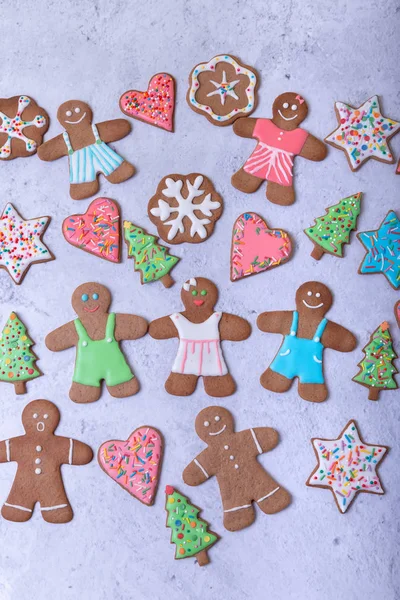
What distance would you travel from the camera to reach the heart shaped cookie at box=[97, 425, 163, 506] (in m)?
1.48

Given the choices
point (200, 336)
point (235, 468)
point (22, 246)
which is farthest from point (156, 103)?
point (235, 468)

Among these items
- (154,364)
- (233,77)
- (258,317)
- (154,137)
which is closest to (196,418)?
(154,364)

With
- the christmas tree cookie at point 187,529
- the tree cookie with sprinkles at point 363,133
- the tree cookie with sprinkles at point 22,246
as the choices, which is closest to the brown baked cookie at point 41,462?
the christmas tree cookie at point 187,529

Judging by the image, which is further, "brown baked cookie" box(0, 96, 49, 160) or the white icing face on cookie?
"brown baked cookie" box(0, 96, 49, 160)

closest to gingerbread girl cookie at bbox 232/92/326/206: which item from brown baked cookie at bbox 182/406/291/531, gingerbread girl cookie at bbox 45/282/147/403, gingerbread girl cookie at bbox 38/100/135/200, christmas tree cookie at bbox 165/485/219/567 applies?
gingerbread girl cookie at bbox 38/100/135/200

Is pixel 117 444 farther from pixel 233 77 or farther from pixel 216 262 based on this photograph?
pixel 233 77

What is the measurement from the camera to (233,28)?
1.61 meters

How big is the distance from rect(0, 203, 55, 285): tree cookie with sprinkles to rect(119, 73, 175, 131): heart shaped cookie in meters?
0.36

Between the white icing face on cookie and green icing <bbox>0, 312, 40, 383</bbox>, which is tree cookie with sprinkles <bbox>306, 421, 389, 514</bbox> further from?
green icing <bbox>0, 312, 40, 383</bbox>

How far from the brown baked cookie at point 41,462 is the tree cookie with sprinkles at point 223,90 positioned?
0.84 m

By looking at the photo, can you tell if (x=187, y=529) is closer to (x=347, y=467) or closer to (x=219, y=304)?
(x=347, y=467)

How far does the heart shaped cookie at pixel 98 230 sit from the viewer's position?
157 centimetres

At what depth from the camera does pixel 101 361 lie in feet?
5.01

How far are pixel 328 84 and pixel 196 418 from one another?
2.93 ft
